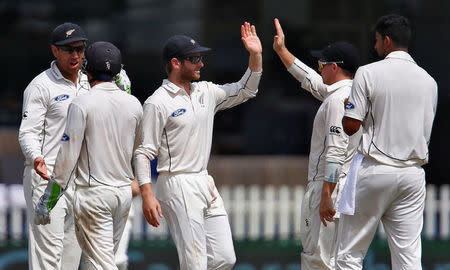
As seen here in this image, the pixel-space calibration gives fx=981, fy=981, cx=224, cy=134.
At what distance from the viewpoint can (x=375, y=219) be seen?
593cm

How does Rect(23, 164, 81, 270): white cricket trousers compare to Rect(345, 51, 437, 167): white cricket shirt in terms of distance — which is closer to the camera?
Rect(345, 51, 437, 167): white cricket shirt

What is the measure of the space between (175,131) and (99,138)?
568mm

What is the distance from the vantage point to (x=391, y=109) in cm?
585

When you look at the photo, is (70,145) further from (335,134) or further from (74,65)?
(335,134)

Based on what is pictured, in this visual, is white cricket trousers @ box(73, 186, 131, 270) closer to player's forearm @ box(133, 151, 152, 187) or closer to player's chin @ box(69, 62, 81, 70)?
player's forearm @ box(133, 151, 152, 187)

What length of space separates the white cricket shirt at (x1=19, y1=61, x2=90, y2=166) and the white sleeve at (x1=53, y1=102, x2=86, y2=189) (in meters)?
0.56

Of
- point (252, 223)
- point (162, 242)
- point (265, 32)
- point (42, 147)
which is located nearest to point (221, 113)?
point (265, 32)

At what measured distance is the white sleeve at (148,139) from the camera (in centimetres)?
613

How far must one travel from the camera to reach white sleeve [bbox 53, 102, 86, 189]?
18.9 ft

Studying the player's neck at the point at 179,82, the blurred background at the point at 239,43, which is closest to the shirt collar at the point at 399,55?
the player's neck at the point at 179,82

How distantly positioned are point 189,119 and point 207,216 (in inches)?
25.8

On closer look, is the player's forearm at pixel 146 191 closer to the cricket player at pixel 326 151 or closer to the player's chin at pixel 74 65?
the player's chin at pixel 74 65

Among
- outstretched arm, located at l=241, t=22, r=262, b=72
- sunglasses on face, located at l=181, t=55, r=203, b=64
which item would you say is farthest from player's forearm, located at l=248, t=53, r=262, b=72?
sunglasses on face, located at l=181, t=55, r=203, b=64

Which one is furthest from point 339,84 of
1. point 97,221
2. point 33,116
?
point 33,116
